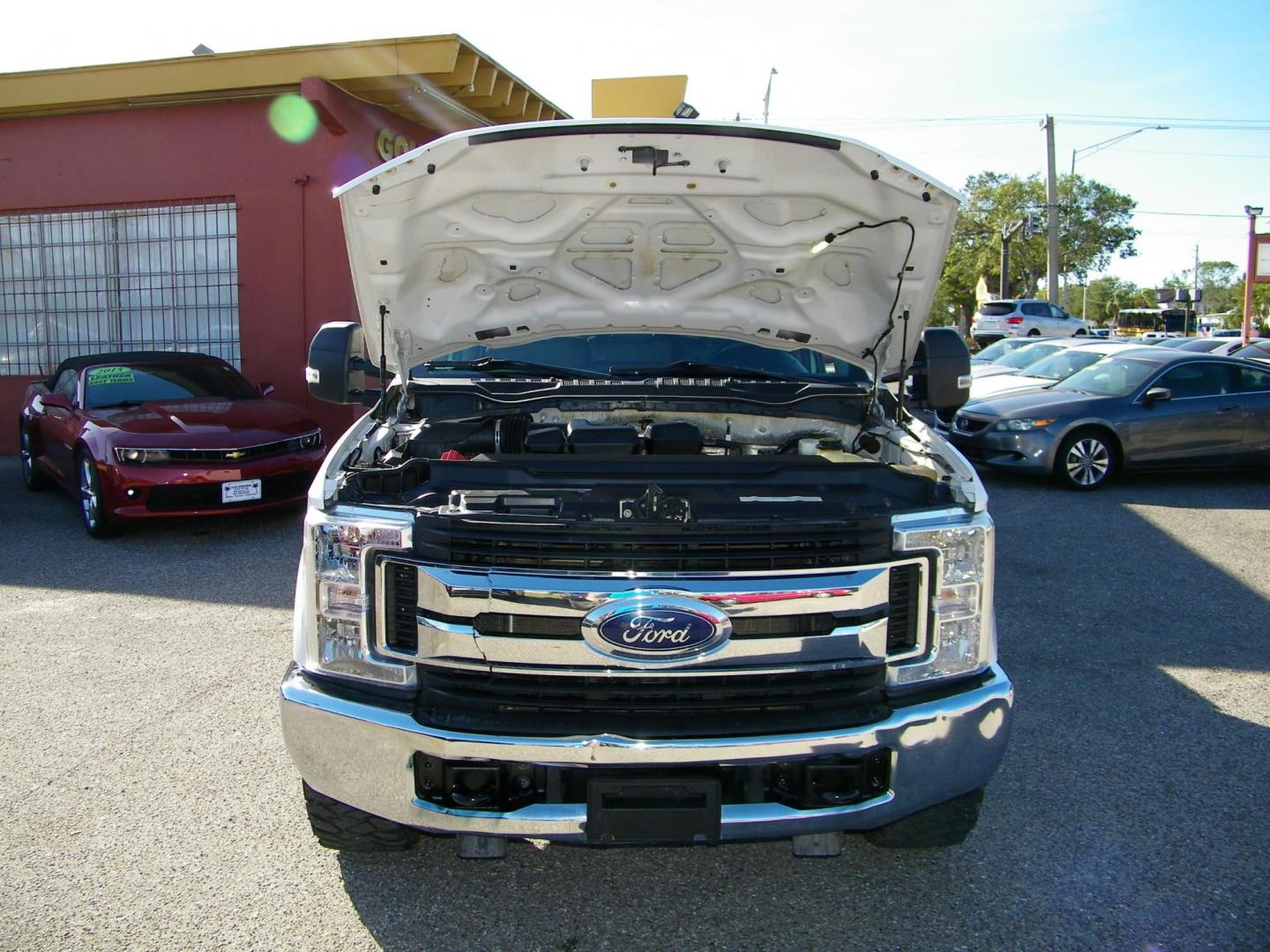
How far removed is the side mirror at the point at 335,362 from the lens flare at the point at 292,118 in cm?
733

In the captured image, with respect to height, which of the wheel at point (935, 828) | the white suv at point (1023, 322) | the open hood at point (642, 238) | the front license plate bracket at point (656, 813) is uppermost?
the white suv at point (1023, 322)

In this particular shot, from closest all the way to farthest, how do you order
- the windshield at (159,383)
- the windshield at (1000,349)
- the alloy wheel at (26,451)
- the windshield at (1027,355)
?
the windshield at (159,383) < the alloy wheel at (26,451) < the windshield at (1027,355) < the windshield at (1000,349)

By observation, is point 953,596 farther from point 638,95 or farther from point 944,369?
point 638,95

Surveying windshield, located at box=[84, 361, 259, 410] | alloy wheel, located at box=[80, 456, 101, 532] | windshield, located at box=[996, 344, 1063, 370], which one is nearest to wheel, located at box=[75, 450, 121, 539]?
alloy wheel, located at box=[80, 456, 101, 532]

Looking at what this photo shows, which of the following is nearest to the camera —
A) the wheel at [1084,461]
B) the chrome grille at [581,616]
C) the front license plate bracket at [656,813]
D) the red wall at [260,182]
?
the front license plate bracket at [656,813]

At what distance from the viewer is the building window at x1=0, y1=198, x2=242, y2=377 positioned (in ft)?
36.1

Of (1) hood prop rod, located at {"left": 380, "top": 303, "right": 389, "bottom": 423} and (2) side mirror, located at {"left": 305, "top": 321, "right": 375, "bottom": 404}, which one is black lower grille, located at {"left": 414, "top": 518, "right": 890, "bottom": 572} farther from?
(2) side mirror, located at {"left": 305, "top": 321, "right": 375, "bottom": 404}

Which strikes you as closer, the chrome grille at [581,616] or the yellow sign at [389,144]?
the chrome grille at [581,616]

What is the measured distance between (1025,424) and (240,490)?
7314 mm

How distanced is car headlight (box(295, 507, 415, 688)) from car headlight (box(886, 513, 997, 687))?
4.42 ft

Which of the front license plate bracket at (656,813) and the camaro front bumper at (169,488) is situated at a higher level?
the camaro front bumper at (169,488)

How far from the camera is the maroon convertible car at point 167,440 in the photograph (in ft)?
23.5

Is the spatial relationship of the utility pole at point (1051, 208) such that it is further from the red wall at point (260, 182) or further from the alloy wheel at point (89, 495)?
the alloy wheel at point (89, 495)

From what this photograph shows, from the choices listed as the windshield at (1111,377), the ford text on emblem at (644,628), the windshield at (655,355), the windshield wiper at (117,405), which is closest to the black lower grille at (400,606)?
the ford text on emblem at (644,628)
